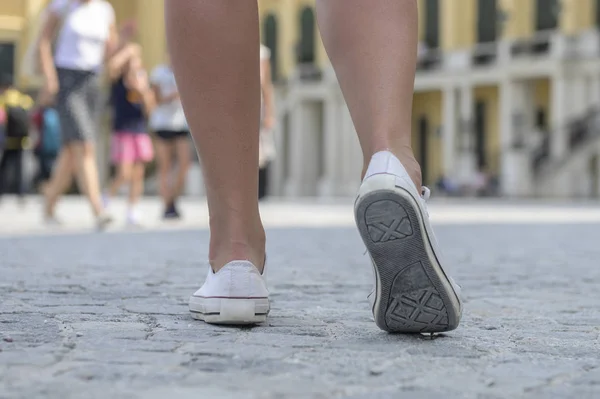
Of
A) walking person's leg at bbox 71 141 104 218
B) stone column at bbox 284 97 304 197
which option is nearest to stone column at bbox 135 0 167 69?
stone column at bbox 284 97 304 197

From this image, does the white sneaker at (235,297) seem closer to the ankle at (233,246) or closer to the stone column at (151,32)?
the ankle at (233,246)

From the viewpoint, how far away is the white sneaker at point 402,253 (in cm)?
240

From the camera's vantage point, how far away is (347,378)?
2.14 metres

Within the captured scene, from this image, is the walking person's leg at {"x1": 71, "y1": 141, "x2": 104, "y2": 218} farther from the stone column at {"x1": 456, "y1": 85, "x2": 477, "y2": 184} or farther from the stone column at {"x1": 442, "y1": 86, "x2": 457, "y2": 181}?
the stone column at {"x1": 442, "y1": 86, "x2": 457, "y2": 181}

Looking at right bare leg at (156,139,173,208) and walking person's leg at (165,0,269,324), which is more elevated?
walking person's leg at (165,0,269,324)

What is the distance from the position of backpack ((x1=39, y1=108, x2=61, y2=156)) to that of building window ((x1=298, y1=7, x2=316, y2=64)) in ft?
79.6

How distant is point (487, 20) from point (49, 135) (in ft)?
67.4

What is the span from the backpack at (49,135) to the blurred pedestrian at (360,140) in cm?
1435

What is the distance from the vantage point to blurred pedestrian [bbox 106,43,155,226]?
403 inches

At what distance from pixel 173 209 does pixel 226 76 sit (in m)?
8.61

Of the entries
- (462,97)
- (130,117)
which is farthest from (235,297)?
(462,97)

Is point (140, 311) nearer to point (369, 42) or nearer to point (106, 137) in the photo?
point (369, 42)

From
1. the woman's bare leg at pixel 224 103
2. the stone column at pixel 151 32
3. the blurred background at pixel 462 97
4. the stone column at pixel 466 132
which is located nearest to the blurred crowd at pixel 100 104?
the woman's bare leg at pixel 224 103

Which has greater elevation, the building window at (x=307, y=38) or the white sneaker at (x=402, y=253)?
the building window at (x=307, y=38)
